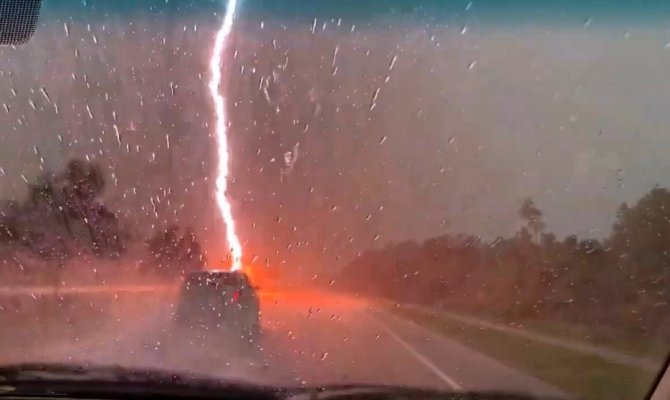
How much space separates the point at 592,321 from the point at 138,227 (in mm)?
3556

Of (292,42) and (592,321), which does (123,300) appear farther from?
(592,321)

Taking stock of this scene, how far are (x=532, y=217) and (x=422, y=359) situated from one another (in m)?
1.37

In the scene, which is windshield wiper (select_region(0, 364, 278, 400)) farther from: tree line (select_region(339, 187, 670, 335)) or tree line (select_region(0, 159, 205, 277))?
tree line (select_region(339, 187, 670, 335))

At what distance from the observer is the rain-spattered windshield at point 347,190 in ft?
21.2

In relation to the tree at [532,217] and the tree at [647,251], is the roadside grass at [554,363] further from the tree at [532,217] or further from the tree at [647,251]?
the tree at [532,217]

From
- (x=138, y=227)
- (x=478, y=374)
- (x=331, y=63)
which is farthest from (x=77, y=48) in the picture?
(x=478, y=374)

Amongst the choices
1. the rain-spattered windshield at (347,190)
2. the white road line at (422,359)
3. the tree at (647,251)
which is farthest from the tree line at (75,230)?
the tree at (647,251)

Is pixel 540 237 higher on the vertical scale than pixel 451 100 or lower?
lower

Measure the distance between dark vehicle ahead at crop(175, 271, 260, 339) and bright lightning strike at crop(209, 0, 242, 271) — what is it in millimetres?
176

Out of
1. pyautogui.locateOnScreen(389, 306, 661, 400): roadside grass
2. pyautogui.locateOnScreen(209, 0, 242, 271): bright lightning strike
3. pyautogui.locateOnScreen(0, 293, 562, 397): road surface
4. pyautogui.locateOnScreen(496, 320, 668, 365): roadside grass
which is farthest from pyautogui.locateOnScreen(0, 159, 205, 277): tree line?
pyautogui.locateOnScreen(496, 320, 668, 365): roadside grass

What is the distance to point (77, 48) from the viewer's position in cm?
746

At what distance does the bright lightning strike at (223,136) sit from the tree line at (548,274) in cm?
104

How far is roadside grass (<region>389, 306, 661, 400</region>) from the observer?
5.97 m

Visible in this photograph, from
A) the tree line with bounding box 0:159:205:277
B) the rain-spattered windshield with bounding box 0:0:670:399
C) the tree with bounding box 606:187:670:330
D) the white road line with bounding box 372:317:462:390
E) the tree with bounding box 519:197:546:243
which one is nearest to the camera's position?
the white road line with bounding box 372:317:462:390
